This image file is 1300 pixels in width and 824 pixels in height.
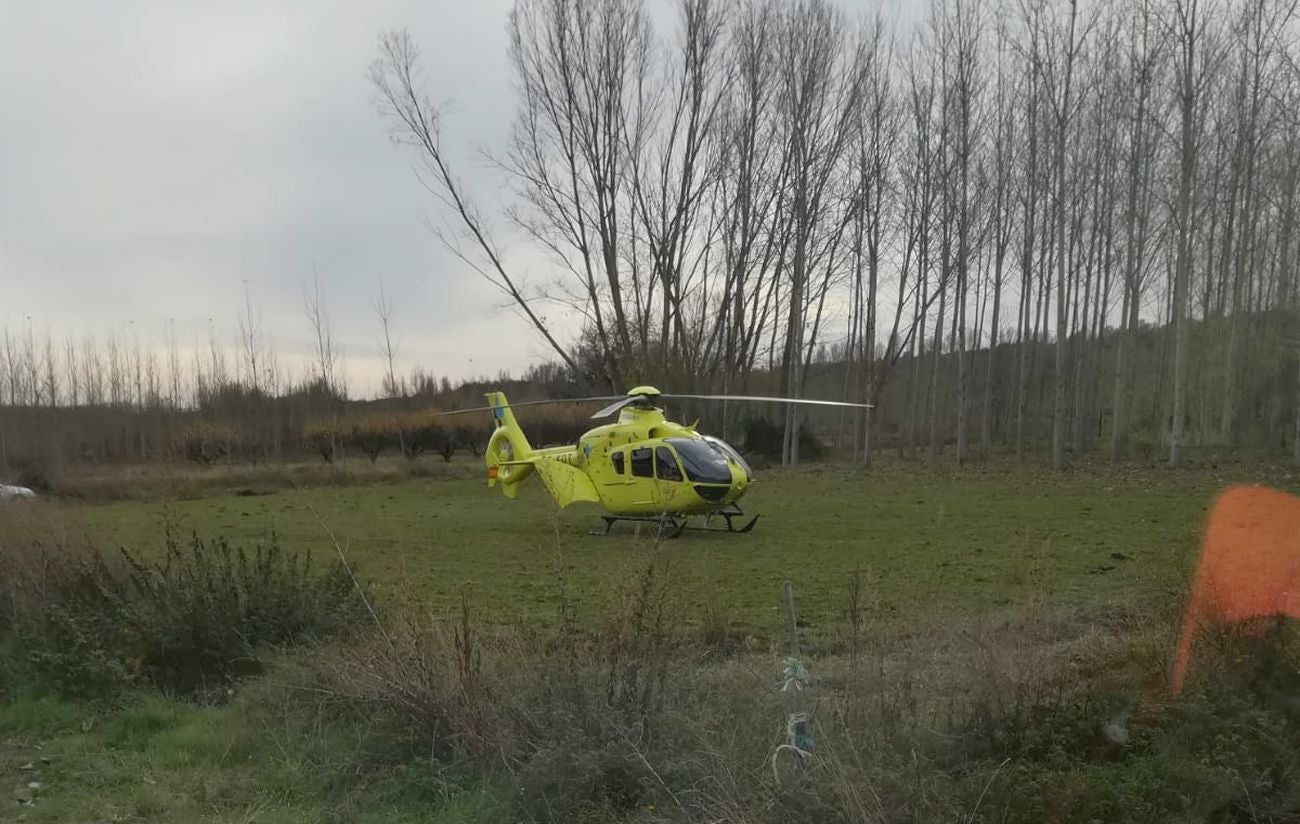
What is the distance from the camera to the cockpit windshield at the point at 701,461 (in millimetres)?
14977

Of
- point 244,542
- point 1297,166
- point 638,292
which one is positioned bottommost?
point 244,542

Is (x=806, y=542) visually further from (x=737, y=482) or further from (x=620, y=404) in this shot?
(x=620, y=404)

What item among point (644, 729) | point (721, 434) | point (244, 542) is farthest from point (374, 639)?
point (721, 434)

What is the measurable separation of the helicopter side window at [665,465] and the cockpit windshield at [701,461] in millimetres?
144

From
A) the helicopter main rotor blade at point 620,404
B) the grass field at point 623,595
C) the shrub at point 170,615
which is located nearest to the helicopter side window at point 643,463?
the helicopter main rotor blade at point 620,404

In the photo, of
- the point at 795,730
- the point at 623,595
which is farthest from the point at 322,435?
the point at 795,730

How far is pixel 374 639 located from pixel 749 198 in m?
28.7

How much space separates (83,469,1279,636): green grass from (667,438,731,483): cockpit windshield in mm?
1076

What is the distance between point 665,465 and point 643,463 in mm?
513

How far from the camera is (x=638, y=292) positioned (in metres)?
32.9

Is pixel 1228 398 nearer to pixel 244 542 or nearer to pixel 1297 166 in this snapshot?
pixel 1297 166

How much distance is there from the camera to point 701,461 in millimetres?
15117

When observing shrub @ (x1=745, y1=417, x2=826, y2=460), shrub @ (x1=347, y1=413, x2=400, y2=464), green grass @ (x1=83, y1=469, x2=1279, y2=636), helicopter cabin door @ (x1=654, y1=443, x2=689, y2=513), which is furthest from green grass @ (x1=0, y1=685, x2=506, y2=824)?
shrub @ (x1=347, y1=413, x2=400, y2=464)

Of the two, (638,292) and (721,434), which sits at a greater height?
(638,292)
